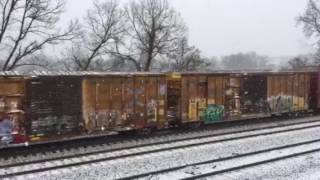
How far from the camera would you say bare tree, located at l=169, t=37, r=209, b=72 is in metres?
58.7

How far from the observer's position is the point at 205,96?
75.0ft

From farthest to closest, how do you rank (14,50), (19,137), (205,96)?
1. (14,50)
2. (205,96)
3. (19,137)

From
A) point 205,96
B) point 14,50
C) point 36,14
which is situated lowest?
point 205,96

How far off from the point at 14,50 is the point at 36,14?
472cm

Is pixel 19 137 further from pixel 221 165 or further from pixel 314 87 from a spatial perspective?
pixel 314 87

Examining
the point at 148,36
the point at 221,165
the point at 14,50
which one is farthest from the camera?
the point at 148,36

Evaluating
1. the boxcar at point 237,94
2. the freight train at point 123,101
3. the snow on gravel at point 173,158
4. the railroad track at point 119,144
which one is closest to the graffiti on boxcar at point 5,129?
the freight train at point 123,101

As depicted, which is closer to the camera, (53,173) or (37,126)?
(53,173)

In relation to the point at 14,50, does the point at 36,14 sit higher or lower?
higher

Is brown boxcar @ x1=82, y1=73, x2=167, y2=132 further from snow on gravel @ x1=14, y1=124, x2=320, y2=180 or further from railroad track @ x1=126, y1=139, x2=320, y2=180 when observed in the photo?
railroad track @ x1=126, y1=139, x2=320, y2=180

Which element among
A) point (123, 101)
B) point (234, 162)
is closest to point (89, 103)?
point (123, 101)

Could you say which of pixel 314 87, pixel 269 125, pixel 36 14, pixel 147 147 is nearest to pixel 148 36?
pixel 36 14

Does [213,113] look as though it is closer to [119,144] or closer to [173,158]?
[119,144]

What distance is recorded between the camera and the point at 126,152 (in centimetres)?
1658
